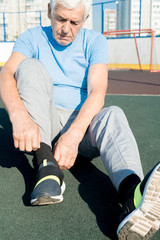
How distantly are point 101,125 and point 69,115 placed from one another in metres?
0.45

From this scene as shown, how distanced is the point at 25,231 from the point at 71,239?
0.65ft

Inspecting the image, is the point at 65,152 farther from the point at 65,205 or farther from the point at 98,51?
the point at 98,51

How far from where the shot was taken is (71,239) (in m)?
1.21

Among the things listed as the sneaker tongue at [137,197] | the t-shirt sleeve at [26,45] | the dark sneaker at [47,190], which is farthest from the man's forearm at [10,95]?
the sneaker tongue at [137,197]

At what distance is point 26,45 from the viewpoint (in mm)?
1898

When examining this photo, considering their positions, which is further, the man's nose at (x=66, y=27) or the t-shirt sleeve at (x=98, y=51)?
the t-shirt sleeve at (x=98, y=51)

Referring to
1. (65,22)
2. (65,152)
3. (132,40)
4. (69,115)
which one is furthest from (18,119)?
(132,40)

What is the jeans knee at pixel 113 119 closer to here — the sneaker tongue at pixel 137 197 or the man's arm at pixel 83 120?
the man's arm at pixel 83 120

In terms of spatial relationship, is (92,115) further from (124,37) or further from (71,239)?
→ (124,37)

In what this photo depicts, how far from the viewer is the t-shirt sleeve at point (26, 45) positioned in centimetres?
188

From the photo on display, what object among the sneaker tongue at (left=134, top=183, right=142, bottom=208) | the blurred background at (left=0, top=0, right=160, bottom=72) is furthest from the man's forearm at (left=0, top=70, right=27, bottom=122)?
the blurred background at (left=0, top=0, right=160, bottom=72)

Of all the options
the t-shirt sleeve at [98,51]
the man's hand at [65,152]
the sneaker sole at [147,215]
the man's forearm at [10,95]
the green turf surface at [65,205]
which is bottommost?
the green turf surface at [65,205]

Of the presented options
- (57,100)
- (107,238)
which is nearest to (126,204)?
(107,238)

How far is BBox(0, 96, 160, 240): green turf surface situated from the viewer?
4.12 ft
